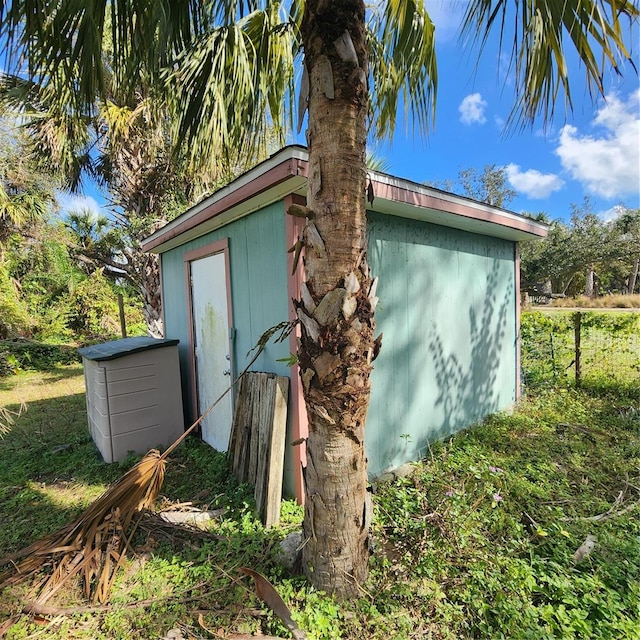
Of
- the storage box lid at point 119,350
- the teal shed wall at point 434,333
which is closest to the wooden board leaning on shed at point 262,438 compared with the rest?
the teal shed wall at point 434,333

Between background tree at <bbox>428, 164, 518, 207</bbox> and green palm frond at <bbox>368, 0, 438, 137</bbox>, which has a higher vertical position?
background tree at <bbox>428, 164, 518, 207</bbox>

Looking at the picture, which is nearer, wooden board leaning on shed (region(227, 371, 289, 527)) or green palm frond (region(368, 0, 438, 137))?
green palm frond (region(368, 0, 438, 137))

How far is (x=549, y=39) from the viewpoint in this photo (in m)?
1.93

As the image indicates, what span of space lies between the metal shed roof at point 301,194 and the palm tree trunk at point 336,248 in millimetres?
689

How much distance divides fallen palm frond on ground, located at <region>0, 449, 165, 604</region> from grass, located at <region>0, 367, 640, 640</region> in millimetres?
91

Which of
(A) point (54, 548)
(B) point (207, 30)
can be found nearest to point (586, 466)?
(A) point (54, 548)

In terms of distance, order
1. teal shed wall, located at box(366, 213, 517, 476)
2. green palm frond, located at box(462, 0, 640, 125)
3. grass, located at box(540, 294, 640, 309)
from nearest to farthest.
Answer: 1. green palm frond, located at box(462, 0, 640, 125)
2. teal shed wall, located at box(366, 213, 517, 476)
3. grass, located at box(540, 294, 640, 309)

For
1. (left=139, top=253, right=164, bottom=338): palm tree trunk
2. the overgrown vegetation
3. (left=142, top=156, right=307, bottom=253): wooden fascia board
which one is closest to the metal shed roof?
(left=142, top=156, right=307, bottom=253): wooden fascia board

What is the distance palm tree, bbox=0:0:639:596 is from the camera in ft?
5.12

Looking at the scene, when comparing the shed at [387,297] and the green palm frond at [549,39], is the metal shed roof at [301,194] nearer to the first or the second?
the shed at [387,297]

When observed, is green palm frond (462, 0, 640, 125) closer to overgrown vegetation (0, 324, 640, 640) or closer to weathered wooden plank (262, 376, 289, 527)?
weathered wooden plank (262, 376, 289, 527)

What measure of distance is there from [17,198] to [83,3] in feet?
34.0

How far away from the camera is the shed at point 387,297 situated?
9.23 ft

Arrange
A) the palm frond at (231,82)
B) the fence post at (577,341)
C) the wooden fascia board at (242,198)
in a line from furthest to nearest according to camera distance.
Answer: the fence post at (577,341) → the wooden fascia board at (242,198) → the palm frond at (231,82)
